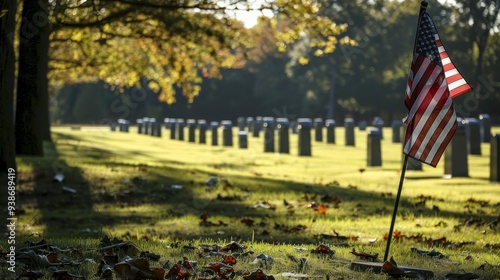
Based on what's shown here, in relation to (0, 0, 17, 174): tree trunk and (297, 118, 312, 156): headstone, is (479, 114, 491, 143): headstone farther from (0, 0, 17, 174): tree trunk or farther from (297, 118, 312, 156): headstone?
(0, 0, 17, 174): tree trunk

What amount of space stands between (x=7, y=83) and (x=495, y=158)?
975 cm

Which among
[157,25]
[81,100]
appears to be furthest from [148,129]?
[157,25]

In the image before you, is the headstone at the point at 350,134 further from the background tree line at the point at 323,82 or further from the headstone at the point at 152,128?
the background tree line at the point at 323,82

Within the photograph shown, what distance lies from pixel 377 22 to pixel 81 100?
22922 mm

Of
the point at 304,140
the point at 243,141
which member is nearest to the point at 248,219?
the point at 304,140

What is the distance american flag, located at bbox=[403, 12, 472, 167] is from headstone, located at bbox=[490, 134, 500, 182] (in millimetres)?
10919

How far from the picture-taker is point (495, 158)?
1833 cm

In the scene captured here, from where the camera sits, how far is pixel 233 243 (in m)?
8.20

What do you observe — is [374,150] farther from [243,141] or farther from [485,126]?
[485,126]

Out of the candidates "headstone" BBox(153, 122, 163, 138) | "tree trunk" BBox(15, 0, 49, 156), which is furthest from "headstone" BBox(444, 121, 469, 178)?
"headstone" BBox(153, 122, 163, 138)

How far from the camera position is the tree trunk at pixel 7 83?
1450cm

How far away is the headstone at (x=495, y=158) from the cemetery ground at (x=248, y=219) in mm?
306

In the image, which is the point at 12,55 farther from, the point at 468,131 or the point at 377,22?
the point at 377,22

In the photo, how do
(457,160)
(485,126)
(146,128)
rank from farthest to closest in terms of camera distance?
(146,128) < (485,126) < (457,160)
